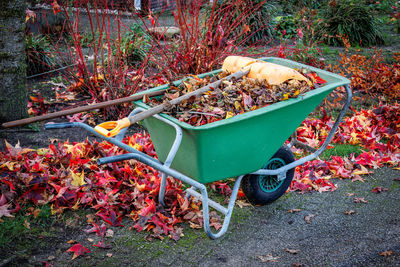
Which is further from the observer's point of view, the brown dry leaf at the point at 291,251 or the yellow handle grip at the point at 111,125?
the brown dry leaf at the point at 291,251

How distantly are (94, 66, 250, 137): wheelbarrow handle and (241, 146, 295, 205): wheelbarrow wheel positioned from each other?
25.5 inches

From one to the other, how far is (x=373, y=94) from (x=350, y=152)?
1.72 m

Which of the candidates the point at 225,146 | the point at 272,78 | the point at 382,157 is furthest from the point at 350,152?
the point at 225,146

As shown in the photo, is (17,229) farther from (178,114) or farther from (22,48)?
(22,48)

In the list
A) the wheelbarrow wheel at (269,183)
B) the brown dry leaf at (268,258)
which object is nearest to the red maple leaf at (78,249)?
the brown dry leaf at (268,258)

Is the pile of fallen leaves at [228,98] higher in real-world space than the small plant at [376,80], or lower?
higher

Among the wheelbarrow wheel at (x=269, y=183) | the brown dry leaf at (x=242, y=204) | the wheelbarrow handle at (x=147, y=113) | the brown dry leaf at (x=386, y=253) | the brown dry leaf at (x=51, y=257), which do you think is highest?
the wheelbarrow handle at (x=147, y=113)

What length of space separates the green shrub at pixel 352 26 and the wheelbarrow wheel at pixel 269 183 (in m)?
5.36

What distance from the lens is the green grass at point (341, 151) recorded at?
153 inches

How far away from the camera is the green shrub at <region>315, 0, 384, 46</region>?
788cm

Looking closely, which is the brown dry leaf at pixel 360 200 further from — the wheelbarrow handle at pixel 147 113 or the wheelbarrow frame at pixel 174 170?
the wheelbarrow handle at pixel 147 113

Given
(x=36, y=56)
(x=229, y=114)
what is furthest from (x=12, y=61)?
(x=229, y=114)

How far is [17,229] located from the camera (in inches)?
101

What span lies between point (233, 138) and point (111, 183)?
1193 millimetres
